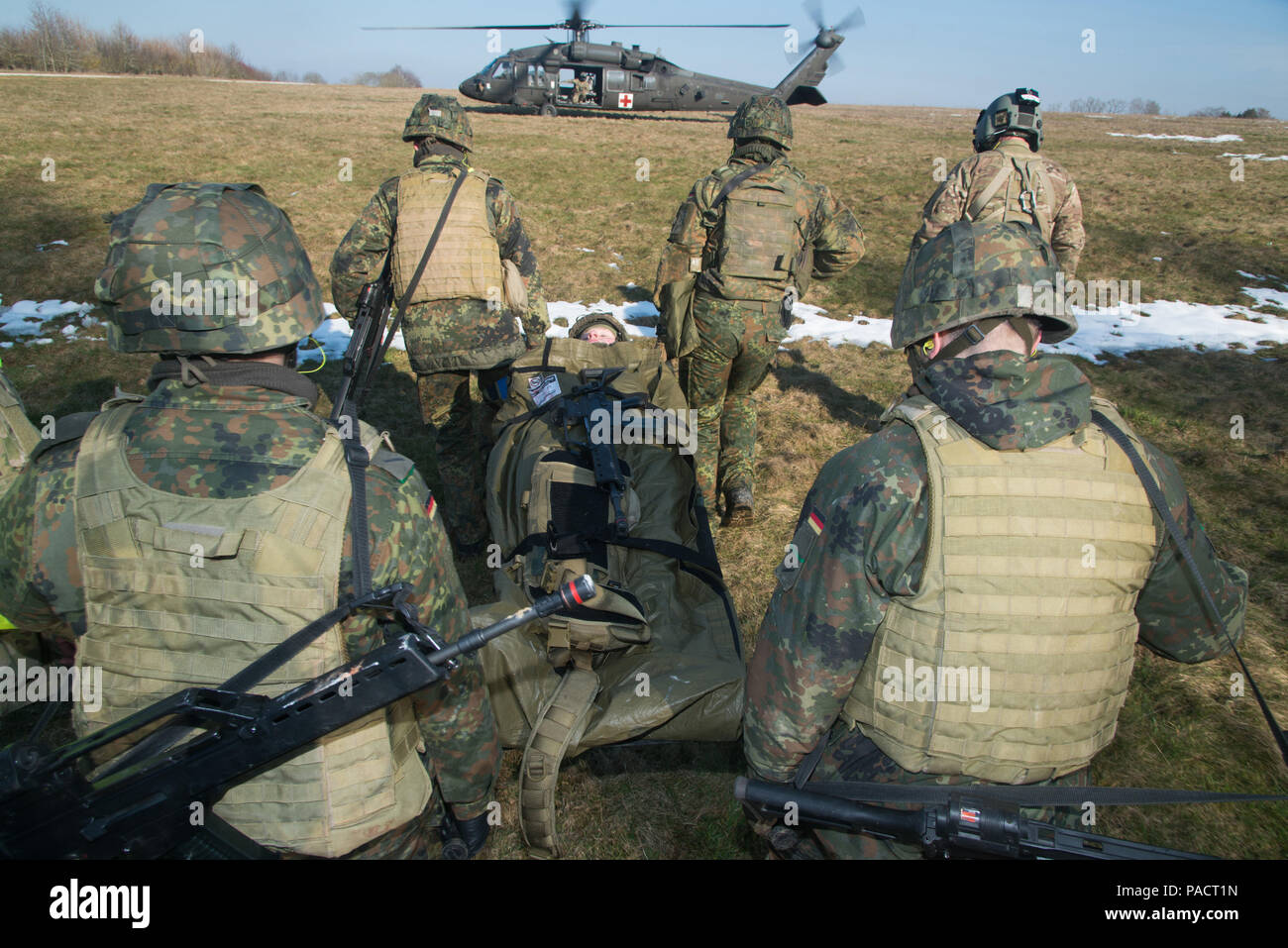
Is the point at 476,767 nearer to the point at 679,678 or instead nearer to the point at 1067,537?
the point at 679,678

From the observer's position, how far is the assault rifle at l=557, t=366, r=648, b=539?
3758 millimetres

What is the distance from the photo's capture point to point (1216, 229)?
11500 mm

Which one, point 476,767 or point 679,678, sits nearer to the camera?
point 476,767

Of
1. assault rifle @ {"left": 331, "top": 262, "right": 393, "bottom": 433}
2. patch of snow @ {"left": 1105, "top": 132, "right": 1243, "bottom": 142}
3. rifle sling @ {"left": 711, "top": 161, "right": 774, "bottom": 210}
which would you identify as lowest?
assault rifle @ {"left": 331, "top": 262, "right": 393, "bottom": 433}

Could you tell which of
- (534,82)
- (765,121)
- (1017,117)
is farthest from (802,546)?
(534,82)

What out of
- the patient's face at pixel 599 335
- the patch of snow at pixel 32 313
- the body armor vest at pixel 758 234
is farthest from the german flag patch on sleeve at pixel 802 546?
the patch of snow at pixel 32 313

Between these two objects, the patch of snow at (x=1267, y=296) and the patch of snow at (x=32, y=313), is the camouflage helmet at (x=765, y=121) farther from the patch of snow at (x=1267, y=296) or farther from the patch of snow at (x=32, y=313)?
the patch of snow at (x=1267, y=296)

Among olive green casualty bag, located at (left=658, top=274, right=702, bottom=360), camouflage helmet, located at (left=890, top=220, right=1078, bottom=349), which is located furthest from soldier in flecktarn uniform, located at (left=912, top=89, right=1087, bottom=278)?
camouflage helmet, located at (left=890, top=220, right=1078, bottom=349)

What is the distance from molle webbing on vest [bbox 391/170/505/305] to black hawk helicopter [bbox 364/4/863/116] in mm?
19024

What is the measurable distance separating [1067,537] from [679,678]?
1997mm

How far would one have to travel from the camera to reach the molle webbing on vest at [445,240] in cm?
438

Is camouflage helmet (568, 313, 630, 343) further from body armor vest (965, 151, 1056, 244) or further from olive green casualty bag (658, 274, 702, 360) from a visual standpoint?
body armor vest (965, 151, 1056, 244)
